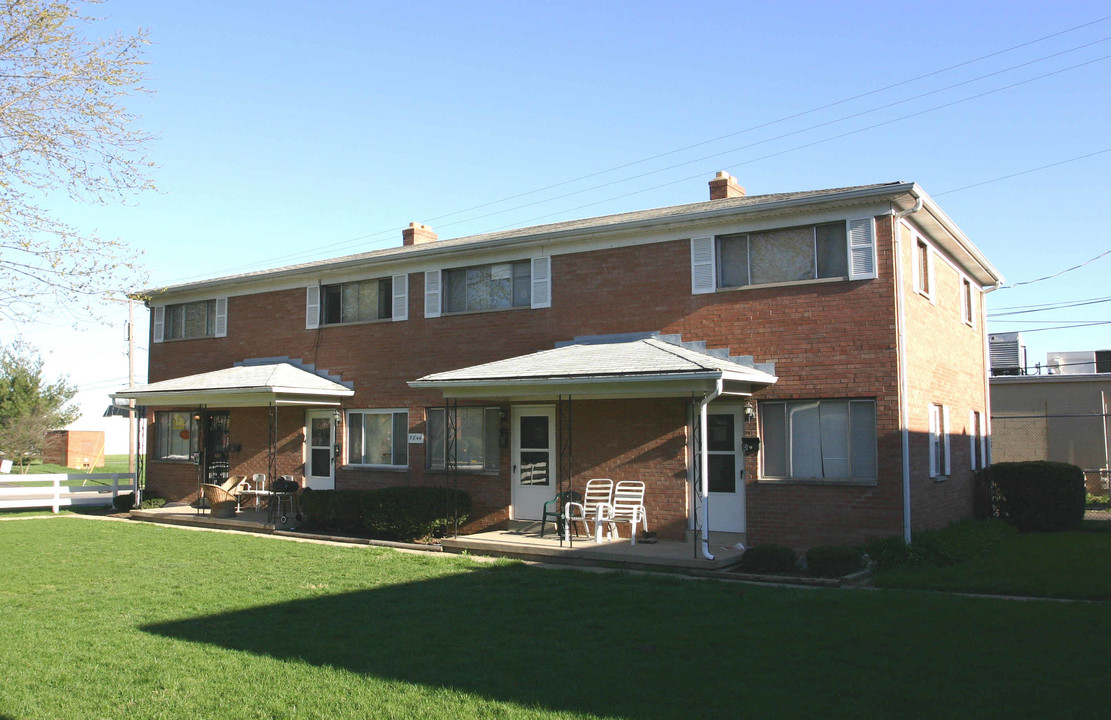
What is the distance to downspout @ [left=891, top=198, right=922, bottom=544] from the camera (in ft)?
42.1

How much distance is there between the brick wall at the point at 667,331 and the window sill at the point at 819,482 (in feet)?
0.18

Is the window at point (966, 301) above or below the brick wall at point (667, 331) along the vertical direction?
above

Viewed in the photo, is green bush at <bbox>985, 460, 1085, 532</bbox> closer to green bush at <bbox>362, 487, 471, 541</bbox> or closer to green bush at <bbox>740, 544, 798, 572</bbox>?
green bush at <bbox>740, 544, 798, 572</bbox>

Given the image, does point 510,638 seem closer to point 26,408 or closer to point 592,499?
point 592,499

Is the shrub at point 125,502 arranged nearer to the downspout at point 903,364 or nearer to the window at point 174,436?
the window at point 174,436

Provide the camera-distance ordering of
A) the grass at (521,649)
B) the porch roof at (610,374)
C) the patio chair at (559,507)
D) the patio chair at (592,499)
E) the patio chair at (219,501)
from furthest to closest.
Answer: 1. the patio chair at (219,501)
2. the patio chair at (592,499)
3. the patio chair at (559,507)
4. the porch roof at (610,374)
5. the grass at (521,649)

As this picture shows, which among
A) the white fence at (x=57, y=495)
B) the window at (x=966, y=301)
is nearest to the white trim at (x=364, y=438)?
the white fence at (x=57, y=495)

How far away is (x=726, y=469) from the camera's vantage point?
14609 mm

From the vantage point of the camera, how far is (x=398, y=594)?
415 inches

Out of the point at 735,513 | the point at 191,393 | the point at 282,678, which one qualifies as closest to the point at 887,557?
the point at 735,513

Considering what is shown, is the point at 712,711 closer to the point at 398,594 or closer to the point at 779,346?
the point at 398,594

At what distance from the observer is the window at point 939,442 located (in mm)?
14922

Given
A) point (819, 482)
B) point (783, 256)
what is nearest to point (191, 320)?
point (783, 256)

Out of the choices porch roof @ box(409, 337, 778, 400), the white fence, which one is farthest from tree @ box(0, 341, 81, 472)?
porch roof @ box(409, 337, 778, 400)
